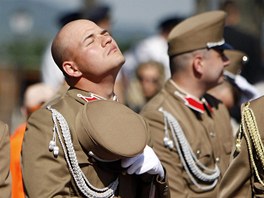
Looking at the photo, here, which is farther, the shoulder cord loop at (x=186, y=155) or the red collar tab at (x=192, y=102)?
the red collar tab at (x=192, y=102)

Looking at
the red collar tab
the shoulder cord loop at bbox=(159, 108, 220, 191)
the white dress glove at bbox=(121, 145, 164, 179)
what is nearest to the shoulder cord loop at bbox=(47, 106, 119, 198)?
the white dress glove at bbox=(121, 145, 164, 179)

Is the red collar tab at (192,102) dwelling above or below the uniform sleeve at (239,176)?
below

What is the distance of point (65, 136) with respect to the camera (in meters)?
5.30

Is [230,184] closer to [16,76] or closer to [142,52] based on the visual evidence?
[142,52]

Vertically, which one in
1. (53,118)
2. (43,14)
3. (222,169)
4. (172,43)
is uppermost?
(53,118)

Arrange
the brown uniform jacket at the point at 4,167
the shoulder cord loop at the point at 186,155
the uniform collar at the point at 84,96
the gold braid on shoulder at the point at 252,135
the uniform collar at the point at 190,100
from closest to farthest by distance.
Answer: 1. the brown uniform jacket at the point at 4,167
2. the gold braid on shoulder at the point at 252,135
3. the uniform collar at the point at 84,96
4. the shoulder cord loop at the point at 186,155
5. the uniform collar at the point at 190,100

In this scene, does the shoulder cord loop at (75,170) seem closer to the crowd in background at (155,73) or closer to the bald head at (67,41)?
the bald head at (67,41)

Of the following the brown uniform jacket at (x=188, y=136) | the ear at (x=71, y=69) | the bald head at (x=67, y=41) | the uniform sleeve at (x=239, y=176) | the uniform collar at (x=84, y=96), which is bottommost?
the brown uniform jacket at (x=188, y=136)

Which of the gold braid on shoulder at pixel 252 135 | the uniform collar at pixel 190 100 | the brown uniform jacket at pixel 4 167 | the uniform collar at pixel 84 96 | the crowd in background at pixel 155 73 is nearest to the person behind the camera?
the brown uniform jacket at pixel 4 167

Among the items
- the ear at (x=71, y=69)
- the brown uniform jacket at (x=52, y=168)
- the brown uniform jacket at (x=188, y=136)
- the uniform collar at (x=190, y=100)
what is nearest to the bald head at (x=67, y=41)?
the ear at (x=71, y=69)

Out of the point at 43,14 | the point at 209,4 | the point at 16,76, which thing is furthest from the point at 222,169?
the point at 43,14

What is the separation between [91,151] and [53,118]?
0.27 metres

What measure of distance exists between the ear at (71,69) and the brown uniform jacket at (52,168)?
0.53 ft

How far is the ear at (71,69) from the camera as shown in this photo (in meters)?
5.57
